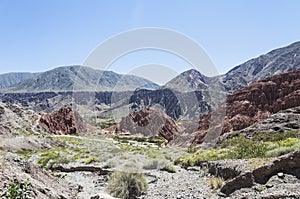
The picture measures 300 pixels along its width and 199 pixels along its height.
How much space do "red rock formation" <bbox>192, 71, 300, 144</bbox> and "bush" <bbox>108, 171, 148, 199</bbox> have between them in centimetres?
4019

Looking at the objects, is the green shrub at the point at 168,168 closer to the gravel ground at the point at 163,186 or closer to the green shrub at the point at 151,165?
the gravel ground at the point at 163,186

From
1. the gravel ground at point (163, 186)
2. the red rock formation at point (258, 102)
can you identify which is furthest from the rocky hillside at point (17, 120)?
the gravel ground at point (163, 186)

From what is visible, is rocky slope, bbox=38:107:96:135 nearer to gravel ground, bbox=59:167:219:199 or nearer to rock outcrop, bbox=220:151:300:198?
gravel ground, bbox=59:167:219:199

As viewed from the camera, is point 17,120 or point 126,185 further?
point 17,120

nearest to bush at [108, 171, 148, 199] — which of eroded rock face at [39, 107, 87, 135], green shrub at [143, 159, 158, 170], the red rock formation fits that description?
green shrub at [143, 159, 158, 170]

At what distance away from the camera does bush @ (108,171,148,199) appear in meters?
15.2

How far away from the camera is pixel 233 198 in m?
12.5

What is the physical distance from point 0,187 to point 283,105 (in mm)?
53414

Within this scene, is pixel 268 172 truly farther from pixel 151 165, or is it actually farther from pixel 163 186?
pixel 151 165

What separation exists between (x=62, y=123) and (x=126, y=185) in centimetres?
8408

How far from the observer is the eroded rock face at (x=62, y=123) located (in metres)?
88.5

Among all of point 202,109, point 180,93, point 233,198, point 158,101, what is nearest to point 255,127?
point 233,198

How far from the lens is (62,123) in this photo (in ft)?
315

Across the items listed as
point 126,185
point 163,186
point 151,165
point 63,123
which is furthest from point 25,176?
point 63,123
